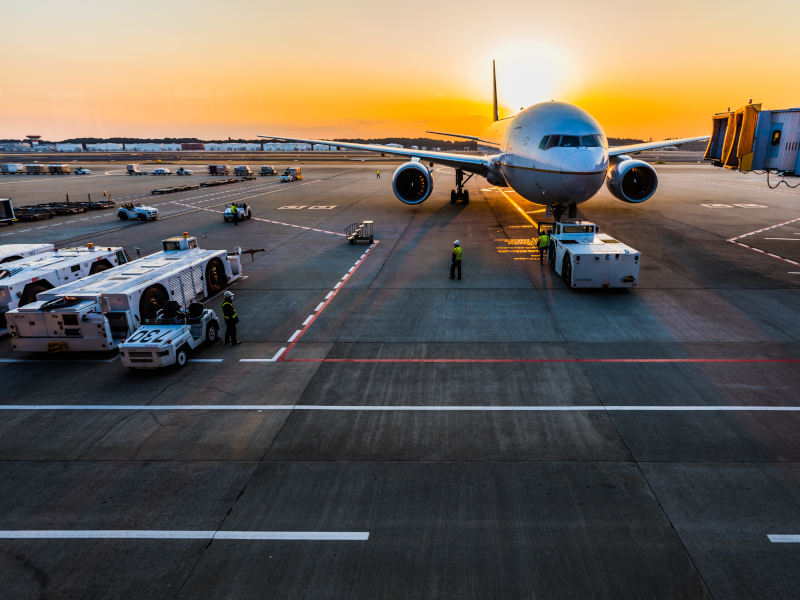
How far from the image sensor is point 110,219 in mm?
41031

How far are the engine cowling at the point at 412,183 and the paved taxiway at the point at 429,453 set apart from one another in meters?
17.4

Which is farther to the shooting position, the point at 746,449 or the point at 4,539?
the point at 746,449

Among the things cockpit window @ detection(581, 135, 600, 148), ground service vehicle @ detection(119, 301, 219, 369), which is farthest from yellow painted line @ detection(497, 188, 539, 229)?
ground service vehicle @ detection(119, 301, 219, 369)

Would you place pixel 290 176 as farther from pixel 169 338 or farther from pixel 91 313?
pixel 169 338

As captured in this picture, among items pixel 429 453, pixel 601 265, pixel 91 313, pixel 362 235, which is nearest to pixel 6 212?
pixel 362 235

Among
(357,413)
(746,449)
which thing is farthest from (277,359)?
(746,449)

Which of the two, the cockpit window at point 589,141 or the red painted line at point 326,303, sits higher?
the cockpit window at point 589,141

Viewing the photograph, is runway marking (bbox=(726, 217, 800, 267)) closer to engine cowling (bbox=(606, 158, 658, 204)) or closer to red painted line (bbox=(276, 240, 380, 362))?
engine cowling (bbox=(606, 158, 658, 204))

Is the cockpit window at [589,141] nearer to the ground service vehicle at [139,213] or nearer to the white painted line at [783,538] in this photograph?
the white painted line at [783,538]

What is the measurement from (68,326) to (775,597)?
1755cm

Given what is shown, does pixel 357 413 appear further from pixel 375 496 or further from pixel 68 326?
pixel 68 326

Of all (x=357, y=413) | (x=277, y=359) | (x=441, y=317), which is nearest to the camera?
(x=357, y=413)

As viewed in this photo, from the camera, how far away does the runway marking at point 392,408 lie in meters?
10.8

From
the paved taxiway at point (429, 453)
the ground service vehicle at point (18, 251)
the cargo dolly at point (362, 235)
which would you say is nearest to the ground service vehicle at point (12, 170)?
the ground service vehicle at point (18, 251)
